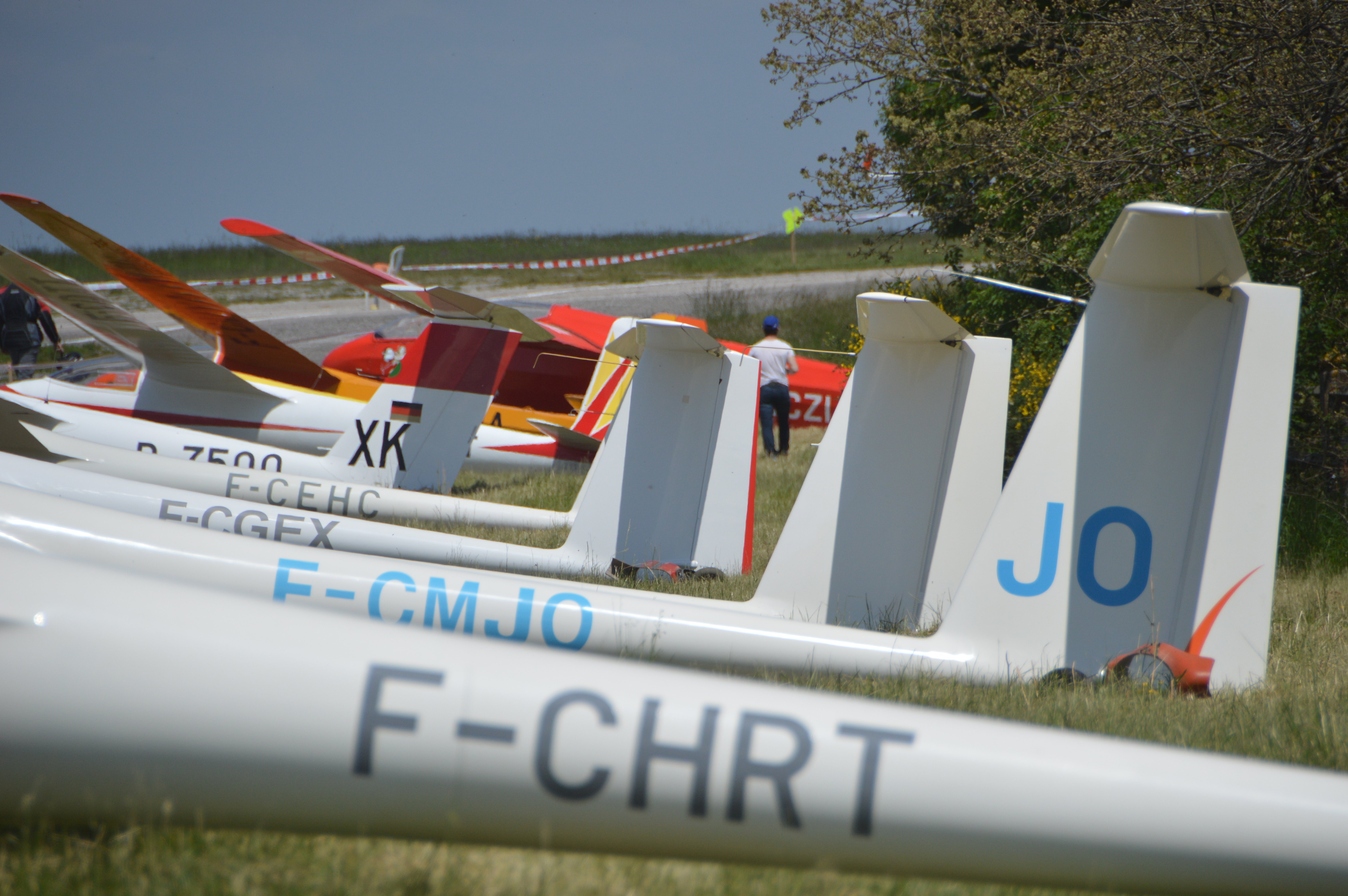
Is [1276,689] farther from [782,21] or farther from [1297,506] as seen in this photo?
[782,21]

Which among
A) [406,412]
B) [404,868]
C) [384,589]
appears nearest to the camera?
[404,868]

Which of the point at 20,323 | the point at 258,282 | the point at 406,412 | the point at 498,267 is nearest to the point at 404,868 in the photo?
the point at 406,412

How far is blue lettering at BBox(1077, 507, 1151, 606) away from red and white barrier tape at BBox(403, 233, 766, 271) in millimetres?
18455

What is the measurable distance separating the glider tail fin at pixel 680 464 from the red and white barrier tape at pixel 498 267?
1491 centimetres

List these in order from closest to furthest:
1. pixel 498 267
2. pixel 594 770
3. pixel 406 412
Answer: pixel 594 770 → pixel 406 412 → pixel 498 267

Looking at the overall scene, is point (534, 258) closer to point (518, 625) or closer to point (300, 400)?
point (300, 400)

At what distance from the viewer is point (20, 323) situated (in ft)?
45.4

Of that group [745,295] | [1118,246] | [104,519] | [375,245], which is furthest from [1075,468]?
[375,245]

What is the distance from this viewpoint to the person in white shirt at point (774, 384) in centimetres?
1177

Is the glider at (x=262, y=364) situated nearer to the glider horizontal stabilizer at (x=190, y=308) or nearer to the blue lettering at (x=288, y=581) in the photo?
the glider horizontal stabilizer at (x=190, y=308)

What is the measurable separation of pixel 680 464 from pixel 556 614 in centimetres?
224

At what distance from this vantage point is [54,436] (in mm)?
5867

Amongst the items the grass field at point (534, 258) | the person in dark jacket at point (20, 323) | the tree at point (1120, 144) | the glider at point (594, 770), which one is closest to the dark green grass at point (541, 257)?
the grass field at point (534, 258)

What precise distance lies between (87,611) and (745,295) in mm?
25224
